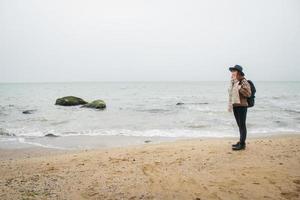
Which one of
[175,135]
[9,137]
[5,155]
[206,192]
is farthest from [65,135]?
[206,192]

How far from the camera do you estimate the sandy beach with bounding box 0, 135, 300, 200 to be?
15.6 feet

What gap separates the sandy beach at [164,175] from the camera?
4.75 metres

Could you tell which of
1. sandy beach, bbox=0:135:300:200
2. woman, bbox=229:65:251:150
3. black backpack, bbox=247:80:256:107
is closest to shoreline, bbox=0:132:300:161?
sandy beach, bbox=0:135:300:200

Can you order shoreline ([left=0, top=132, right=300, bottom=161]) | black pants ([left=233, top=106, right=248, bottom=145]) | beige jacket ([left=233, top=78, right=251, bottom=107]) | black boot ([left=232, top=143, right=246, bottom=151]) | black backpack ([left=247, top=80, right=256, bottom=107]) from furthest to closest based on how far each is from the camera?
1. shoreline ([left=0, top=132, right=300, bottom=161])
2. black boot ([left=232, top=143, right=246, bottom=151])
3. black pants ([left=233, top=106, right=248, bottom=145])
4. black backpack ([left=247, top=80, right=256, bottom=107])
5. beige jacket ([left=233, top=78, right=251, bottom=107])

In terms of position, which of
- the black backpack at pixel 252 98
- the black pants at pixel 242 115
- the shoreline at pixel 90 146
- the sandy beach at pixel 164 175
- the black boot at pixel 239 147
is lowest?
the shoreline at pixel 90 146

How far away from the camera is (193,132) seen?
1412 centimetres

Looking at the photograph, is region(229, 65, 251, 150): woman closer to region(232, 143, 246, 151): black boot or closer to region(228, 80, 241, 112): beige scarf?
region(228, 80, 241, 112): beige scarf

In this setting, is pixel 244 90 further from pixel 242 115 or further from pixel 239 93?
pixel 242 115

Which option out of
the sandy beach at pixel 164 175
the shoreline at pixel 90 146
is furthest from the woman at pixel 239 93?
the shoreline at pixel 90 146

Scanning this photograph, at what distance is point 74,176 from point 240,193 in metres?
3.41

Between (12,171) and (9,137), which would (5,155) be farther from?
(9,137)

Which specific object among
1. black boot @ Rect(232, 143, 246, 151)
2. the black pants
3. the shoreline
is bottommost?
the shoreline

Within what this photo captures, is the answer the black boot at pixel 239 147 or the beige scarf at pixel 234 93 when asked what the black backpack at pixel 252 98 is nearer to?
the beige scarf at pixel 234 93

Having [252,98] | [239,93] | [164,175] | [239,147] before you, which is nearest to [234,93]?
[239,93]
